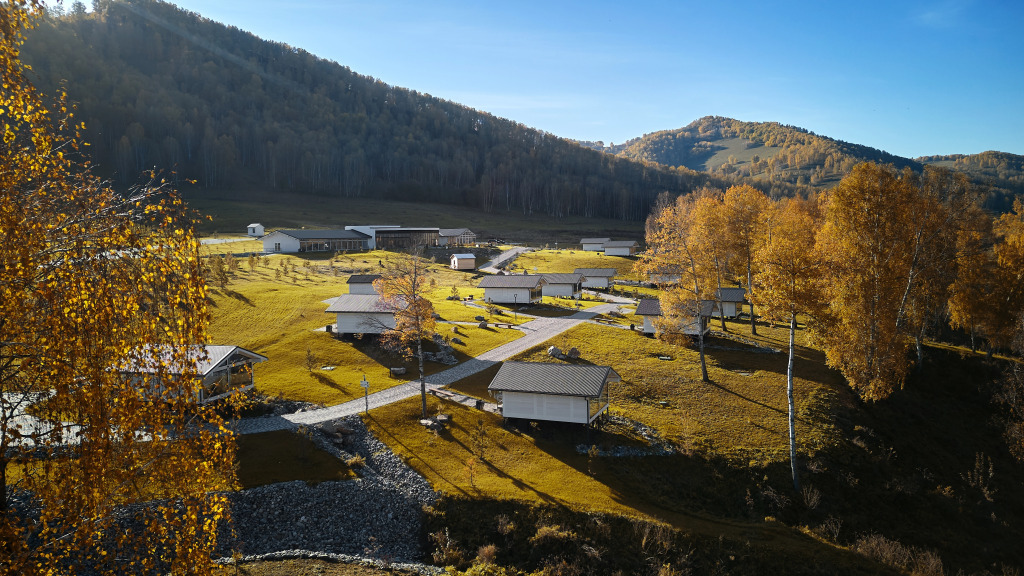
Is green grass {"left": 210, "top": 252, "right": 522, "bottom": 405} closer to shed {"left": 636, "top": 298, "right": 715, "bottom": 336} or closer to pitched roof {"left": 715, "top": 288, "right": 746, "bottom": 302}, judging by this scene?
shed {"left": 636, "top": 298, "right": 715, "bottom": 336}

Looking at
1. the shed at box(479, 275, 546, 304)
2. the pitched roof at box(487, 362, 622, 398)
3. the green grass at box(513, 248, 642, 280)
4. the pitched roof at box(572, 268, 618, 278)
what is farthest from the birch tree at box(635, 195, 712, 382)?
the green grass at box(513, 248, 642, 280)

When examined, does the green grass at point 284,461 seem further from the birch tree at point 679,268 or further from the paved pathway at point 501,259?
the paved pathway at point 501,259

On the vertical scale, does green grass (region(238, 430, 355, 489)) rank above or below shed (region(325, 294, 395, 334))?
below

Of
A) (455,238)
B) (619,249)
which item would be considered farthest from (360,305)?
(455,238)

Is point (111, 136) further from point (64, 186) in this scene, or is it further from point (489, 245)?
point (64, 186)

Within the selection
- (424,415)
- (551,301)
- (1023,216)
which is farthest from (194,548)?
(1023,216)

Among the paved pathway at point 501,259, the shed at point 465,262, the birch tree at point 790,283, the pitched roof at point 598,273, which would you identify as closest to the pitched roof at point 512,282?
the pitched roof at point 598,273

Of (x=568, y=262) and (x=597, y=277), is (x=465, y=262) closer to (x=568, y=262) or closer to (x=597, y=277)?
(x=568, y=262)
